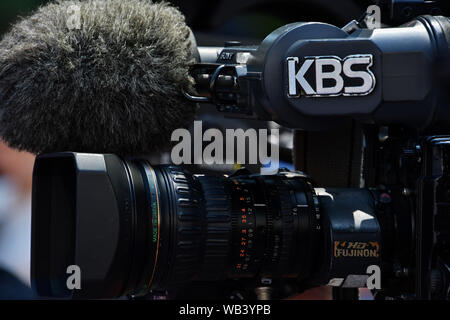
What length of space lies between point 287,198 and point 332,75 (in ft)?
0.94

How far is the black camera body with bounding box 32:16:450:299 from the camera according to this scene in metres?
1.25

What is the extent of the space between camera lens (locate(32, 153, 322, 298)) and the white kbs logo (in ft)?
0.85

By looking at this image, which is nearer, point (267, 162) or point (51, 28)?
point (51, 28)

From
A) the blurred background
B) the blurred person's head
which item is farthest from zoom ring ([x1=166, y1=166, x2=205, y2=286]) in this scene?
the blurred person's head

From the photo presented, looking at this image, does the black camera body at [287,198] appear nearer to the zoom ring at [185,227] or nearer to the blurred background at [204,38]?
Answer: the zoom ring at [185,227]

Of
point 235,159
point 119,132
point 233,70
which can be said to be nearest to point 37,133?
point 119,132

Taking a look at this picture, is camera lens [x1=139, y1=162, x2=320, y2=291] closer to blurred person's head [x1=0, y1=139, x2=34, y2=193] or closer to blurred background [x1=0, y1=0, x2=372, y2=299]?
blurred background [x1=0, y1=0, x2=372, y2=299]

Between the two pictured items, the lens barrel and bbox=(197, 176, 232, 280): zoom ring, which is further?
bbox=(197, 176, 232, 280): zoom ring

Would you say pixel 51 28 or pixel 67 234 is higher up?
pixel 51 28

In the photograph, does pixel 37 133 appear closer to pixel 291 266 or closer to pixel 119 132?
pixel 119 132

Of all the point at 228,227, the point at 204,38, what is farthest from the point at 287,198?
the point at 204,38

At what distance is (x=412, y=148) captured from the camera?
1.36 metres

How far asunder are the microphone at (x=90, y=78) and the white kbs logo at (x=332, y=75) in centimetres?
24

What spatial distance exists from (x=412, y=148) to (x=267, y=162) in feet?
1.36
